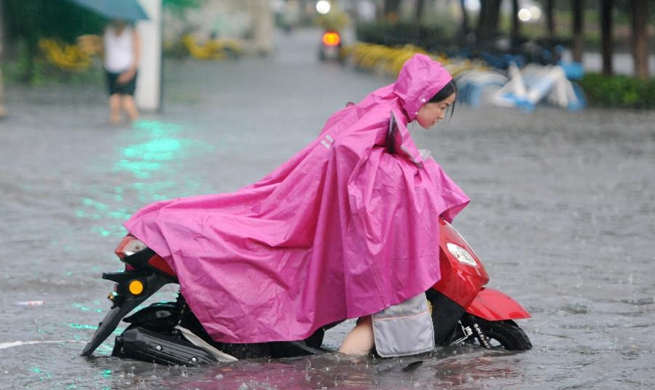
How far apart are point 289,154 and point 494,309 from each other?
909cm

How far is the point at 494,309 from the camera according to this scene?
5844 mm

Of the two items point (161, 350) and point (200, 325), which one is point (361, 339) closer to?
point (200, 325)

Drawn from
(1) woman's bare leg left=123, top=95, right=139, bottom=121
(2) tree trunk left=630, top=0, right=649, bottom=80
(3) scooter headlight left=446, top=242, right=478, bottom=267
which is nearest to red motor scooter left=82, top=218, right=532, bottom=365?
(3) scooter headlight left=446, top=242, right=478, bottom=267

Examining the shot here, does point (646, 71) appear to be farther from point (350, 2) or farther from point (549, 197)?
point (350, 2)

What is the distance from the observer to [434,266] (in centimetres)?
554

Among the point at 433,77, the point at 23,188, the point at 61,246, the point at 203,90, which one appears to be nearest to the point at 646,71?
the point at 203,90

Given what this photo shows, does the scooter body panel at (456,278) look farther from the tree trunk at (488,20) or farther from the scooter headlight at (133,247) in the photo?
the tree trunk at (488,20)

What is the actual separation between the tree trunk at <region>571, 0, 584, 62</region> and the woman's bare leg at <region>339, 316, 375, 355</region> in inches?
875

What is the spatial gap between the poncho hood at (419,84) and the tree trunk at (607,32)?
65.8 feet

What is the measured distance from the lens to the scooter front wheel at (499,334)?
19.5 ft

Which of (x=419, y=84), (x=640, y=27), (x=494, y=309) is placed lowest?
(x=494, y=309)

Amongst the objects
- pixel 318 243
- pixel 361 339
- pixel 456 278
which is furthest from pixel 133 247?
pixel 456 278

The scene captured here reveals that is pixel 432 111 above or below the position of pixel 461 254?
above

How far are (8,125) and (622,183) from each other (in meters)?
8.84
